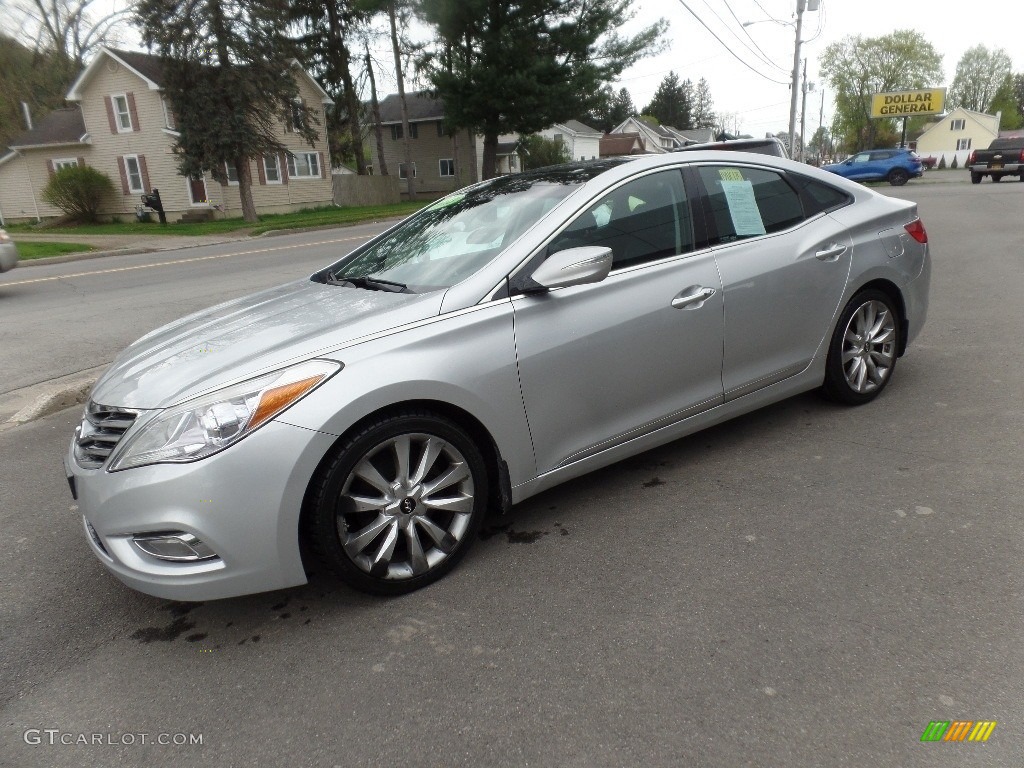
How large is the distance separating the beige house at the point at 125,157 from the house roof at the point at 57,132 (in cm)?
5

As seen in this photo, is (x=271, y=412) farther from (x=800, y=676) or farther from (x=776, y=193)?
(x=776, y=193)

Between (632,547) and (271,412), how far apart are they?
161 centimetres

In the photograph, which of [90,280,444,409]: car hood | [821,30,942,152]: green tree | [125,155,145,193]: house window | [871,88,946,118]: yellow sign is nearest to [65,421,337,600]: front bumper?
[90,280,444,409]: car hood

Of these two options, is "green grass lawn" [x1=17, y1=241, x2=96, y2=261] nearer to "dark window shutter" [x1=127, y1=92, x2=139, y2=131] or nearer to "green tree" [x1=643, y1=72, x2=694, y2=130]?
"dark window shutter" [x1=127, y1=92, x2=139, y2=131]

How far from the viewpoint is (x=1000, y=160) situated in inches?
1299

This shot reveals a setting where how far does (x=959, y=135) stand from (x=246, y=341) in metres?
107

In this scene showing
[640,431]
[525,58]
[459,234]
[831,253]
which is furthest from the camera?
[525,58]

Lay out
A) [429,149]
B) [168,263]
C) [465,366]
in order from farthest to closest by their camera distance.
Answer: [429,149] < [168,263] < [465,366]

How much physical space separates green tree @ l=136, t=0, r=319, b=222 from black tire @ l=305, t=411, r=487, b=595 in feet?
90.9

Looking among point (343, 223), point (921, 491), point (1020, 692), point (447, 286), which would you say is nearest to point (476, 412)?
point (447, 286)

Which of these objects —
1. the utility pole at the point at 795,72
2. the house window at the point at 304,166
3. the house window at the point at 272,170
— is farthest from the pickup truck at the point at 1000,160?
the house window at the point at 272,170

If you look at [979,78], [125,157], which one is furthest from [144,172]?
[979,78]

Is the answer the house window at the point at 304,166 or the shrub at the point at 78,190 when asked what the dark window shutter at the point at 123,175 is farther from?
the house window at the point at 304,166

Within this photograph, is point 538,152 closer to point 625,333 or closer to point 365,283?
point 365,283
